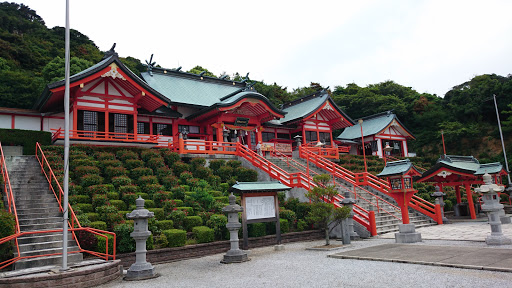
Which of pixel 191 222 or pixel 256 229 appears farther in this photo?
pixel 256 229

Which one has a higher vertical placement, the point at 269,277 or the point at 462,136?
the point at 462,136

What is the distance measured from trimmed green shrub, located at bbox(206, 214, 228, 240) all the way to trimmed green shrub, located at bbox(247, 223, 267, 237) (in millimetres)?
1033

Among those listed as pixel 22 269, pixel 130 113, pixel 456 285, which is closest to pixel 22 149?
pixel 130 113

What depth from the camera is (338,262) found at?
9.17 metres

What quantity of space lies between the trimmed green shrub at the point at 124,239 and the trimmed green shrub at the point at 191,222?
231 centimetres

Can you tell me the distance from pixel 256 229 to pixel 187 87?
61.9ft

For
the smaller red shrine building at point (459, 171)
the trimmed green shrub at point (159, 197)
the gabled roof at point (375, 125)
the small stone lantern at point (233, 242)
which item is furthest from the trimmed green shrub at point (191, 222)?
the gabled roof at point (375, 125)

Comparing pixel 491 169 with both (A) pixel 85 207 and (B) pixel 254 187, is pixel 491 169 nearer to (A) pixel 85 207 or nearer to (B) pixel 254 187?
(B) pixel 254 187

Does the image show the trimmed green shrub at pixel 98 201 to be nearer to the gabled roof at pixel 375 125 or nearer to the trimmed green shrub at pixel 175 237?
the trimmed green shrub at pixel 175 237

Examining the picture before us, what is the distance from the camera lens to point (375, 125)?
37.8m

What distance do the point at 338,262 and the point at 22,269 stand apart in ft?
26.5

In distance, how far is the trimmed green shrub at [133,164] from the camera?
53.8ft

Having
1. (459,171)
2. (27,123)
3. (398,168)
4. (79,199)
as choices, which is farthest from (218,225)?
(27,123)

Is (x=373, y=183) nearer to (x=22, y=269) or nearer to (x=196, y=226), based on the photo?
(x=196, y=226)
